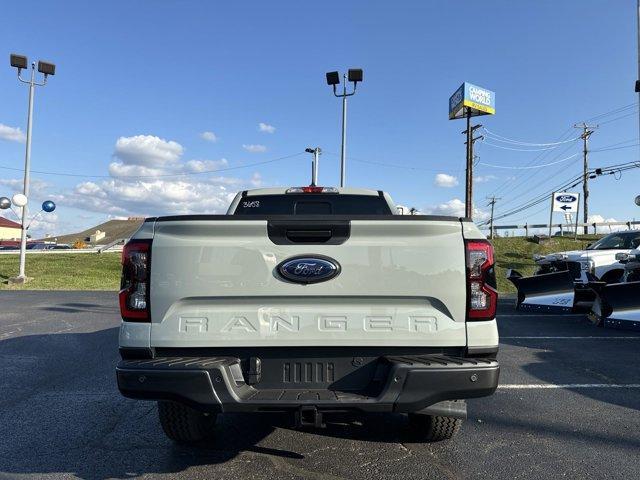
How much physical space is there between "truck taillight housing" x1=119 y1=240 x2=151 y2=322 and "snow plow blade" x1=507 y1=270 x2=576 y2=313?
8.71 m

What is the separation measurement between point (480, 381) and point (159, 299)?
189 cm

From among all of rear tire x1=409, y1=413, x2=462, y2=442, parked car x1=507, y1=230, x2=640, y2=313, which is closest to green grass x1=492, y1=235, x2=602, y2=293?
parked car x1=507, y1=230, x2=640, y2=313

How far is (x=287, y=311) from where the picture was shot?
2.89 meters

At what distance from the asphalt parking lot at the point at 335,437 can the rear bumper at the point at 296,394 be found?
26.0 inches

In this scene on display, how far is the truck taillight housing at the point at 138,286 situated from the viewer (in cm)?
288

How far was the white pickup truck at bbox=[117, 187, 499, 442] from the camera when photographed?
113 inches

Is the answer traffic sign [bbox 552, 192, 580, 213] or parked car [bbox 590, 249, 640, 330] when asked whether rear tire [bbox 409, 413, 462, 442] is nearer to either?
parked car [bbox 590, 249, 640, 330]

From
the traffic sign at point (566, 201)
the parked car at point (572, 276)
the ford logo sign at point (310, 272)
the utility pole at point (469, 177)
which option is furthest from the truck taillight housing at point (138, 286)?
the traffic sign at point (566, 201)

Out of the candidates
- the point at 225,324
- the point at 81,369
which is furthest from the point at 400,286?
the point at 81,369

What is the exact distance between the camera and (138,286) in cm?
289

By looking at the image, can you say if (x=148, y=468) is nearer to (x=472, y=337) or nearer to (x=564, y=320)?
(x=472, y=337)

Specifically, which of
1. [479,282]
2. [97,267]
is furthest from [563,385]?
[97,267]

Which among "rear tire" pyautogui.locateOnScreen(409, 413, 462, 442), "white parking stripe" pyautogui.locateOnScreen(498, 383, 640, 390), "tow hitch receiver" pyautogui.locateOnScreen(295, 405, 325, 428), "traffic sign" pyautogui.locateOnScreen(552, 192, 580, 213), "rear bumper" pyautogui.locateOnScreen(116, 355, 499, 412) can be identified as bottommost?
"white parking stripe" pyautogui.locateOnScreen(498, 383, 640, 390)

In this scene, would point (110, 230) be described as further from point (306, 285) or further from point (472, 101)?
point (306, 285)
